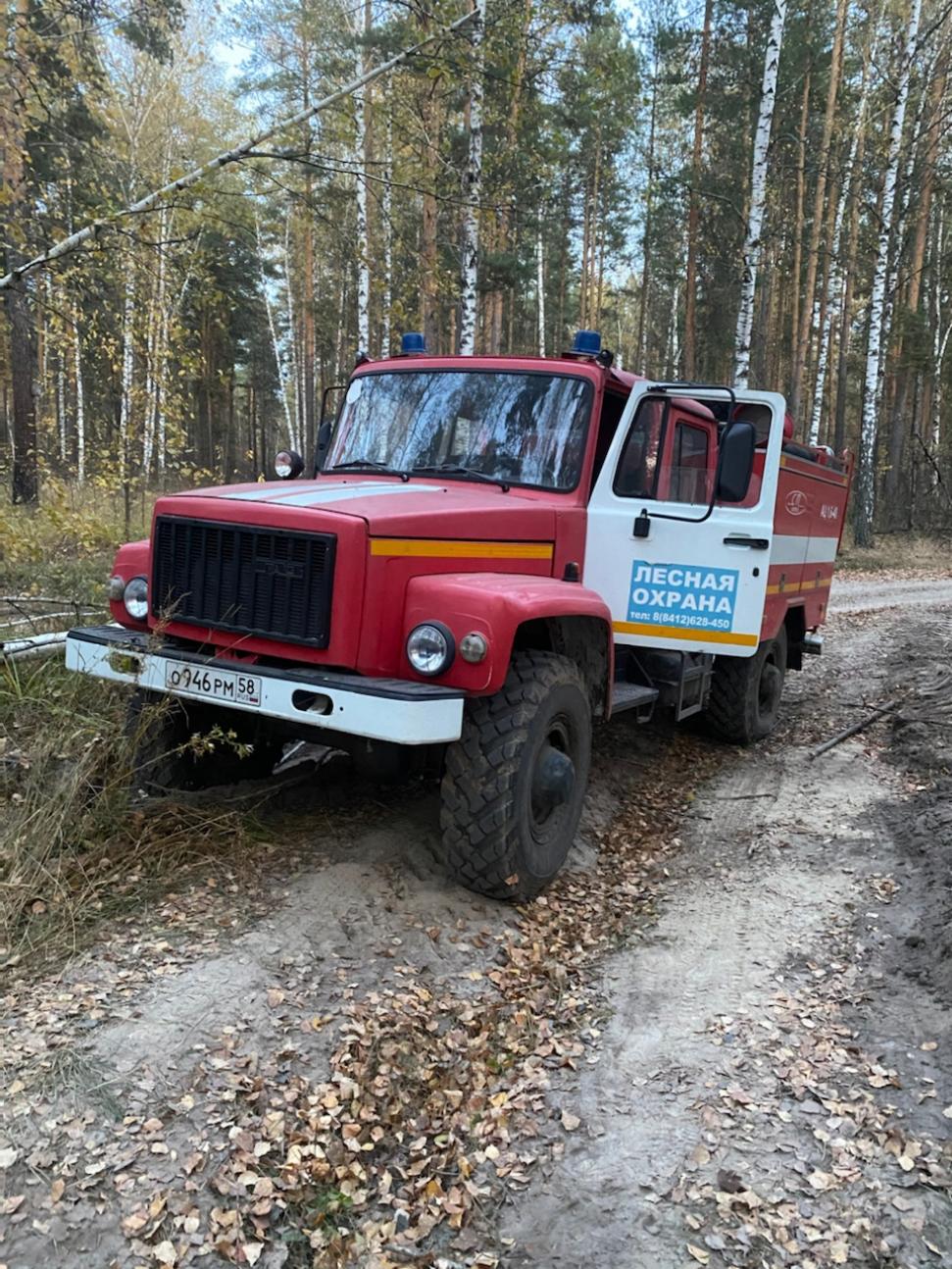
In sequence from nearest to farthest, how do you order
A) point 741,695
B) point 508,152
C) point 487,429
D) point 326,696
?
point 326,696 < point 487,429 < point 741,695 < point 508,152

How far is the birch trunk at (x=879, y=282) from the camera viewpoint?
16.2 meters

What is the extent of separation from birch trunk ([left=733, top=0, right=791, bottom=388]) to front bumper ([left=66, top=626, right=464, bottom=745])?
12651mm

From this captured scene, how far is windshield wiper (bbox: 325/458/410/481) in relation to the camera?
4899mm

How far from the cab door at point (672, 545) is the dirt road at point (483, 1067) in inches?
55.8

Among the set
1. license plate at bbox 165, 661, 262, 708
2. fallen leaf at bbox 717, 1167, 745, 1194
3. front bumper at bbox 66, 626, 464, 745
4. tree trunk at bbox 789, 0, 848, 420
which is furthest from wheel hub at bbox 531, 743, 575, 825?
tree trunk at bbox 789, 0, 848, 420

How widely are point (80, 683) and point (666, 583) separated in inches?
136

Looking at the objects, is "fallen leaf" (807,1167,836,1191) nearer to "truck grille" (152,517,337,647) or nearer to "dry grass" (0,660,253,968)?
"truck grille" (152,517,337,647)

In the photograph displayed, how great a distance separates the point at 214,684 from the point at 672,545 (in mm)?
2837

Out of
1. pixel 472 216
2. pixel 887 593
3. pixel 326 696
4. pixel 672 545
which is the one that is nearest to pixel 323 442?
pixel 672 545

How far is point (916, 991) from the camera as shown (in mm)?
3496

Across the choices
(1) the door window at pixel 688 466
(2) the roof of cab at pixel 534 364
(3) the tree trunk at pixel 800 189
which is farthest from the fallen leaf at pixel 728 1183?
(3) the tree trunk at pixel 800 189

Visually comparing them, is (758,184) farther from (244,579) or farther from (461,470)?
(244,579)

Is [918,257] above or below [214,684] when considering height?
above

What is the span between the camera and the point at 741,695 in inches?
255
